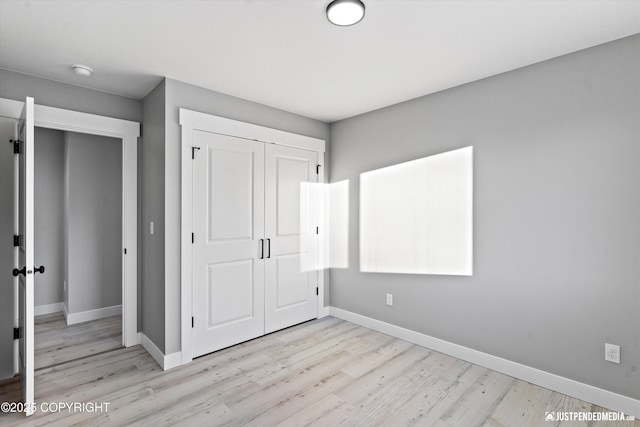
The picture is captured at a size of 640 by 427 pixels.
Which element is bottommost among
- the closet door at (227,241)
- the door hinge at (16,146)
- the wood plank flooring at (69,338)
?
the wood plank flooring at (69,338)

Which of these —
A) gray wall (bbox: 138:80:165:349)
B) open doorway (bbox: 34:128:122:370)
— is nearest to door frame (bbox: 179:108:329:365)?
gray wall (bbox: 138:80:165:349)

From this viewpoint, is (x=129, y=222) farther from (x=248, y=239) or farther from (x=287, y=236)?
(x=287, y=236)

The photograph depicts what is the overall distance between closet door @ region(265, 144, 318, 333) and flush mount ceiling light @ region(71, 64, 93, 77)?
1642mm

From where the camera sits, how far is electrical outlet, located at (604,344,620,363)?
217cm

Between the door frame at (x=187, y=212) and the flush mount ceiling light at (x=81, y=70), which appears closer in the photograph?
the flush mount ceiling light at (x=81, y=70)

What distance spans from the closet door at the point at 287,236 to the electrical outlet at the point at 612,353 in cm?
273

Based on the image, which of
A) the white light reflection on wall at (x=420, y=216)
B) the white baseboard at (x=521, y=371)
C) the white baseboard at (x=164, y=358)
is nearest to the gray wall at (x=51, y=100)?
the white baseboard at (x=164, y=358)

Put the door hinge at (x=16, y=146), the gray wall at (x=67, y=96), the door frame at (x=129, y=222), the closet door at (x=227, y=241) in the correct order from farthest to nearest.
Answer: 1. the door frame at (x=129, y=222)
2. the closet door at (x=227, y=241)
3. the gray wall at (x=67, y=96)
4. the door hinge at (x=16, y=146)

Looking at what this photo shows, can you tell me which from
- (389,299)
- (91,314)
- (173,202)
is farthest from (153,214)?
(389,299)

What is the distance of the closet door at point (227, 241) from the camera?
2.99 metres

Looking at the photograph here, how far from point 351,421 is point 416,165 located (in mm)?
2337

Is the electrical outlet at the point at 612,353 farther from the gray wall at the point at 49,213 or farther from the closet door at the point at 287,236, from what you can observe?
the gray wall at the point at 49,213

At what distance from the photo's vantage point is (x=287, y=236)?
374cm

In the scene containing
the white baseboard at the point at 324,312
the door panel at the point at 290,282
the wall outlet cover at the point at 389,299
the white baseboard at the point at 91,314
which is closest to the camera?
the wall outlet cover at the point at 389,299
